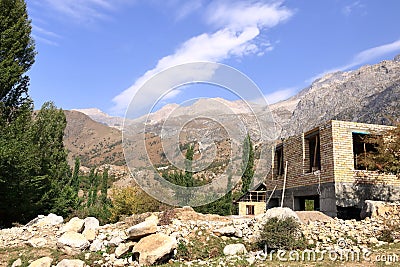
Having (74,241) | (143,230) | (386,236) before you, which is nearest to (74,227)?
(74,241)

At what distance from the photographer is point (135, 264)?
7520 mm

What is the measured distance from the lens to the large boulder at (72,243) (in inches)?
334

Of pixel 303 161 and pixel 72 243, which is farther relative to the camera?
pixel 303 161

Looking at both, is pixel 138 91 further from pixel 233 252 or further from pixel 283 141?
pixel 283 141

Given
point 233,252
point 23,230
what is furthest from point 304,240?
point 23,230

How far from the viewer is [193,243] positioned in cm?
862

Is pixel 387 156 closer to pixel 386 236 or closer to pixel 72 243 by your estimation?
pixel 386 236

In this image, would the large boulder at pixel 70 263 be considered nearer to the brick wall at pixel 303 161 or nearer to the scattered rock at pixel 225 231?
the scattered rock at pixel 225 231

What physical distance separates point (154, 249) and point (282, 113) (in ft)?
295

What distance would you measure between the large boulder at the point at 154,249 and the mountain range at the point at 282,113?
2.87 metres

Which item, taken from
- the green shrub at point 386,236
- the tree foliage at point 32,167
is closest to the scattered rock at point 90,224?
the tree foliage at point 32,167

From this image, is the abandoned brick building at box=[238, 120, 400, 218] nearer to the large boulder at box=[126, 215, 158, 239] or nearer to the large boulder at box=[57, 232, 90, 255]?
the large boulder at box=[126, 215, 158, 239]

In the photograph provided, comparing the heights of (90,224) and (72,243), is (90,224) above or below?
above

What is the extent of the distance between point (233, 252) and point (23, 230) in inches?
250
